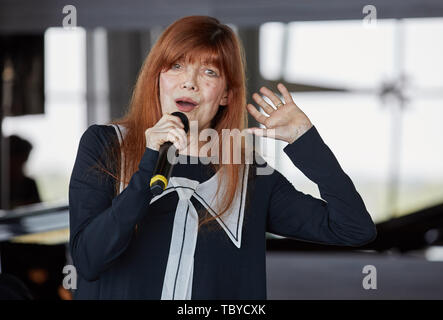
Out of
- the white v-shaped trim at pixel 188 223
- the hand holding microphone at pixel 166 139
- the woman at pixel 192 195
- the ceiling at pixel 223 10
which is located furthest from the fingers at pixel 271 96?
the ceiling at pixel 223 10

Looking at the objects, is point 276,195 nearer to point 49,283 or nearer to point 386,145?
point 49,283

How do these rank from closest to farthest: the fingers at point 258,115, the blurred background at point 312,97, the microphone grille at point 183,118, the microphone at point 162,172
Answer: the microphone at point 162,172 → the microphone grille at point 183,118 → the fingers at point 258,115 → the blurred background at point 312,97

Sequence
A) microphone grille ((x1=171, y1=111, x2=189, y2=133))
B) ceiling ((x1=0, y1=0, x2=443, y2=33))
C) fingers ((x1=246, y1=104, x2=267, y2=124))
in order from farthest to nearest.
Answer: ceiling ((x1=0, y1=0, x2=443, y2=33))
fingers ((x1=246, y1=104, x2=267, y2=124))
microphone grille ((x1=171, y1=111, x2=189, y2=133))

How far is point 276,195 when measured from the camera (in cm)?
117

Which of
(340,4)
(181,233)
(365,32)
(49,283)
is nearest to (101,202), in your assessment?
(181,233)

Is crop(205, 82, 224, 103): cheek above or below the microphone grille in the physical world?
above

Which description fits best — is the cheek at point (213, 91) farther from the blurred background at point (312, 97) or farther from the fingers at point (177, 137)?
the blurred background at point (312, 97)

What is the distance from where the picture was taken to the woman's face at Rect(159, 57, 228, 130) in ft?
3.46

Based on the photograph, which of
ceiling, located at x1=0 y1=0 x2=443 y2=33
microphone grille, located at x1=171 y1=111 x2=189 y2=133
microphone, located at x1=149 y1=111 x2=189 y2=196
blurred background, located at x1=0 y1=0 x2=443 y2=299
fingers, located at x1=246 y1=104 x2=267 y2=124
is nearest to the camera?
microphone, located at x1=149 y1=111 x2=189 y2=196

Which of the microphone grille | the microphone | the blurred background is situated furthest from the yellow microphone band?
the blurred background

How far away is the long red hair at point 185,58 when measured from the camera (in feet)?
3.51

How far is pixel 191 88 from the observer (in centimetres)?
105

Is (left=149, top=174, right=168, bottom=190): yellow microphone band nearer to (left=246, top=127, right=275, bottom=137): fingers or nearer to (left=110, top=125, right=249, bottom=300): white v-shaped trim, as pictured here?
(left=110, top=125, right=249, bottom=300): white v-shaped trim

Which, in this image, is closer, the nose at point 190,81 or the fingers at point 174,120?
the fingers at point 174,120
